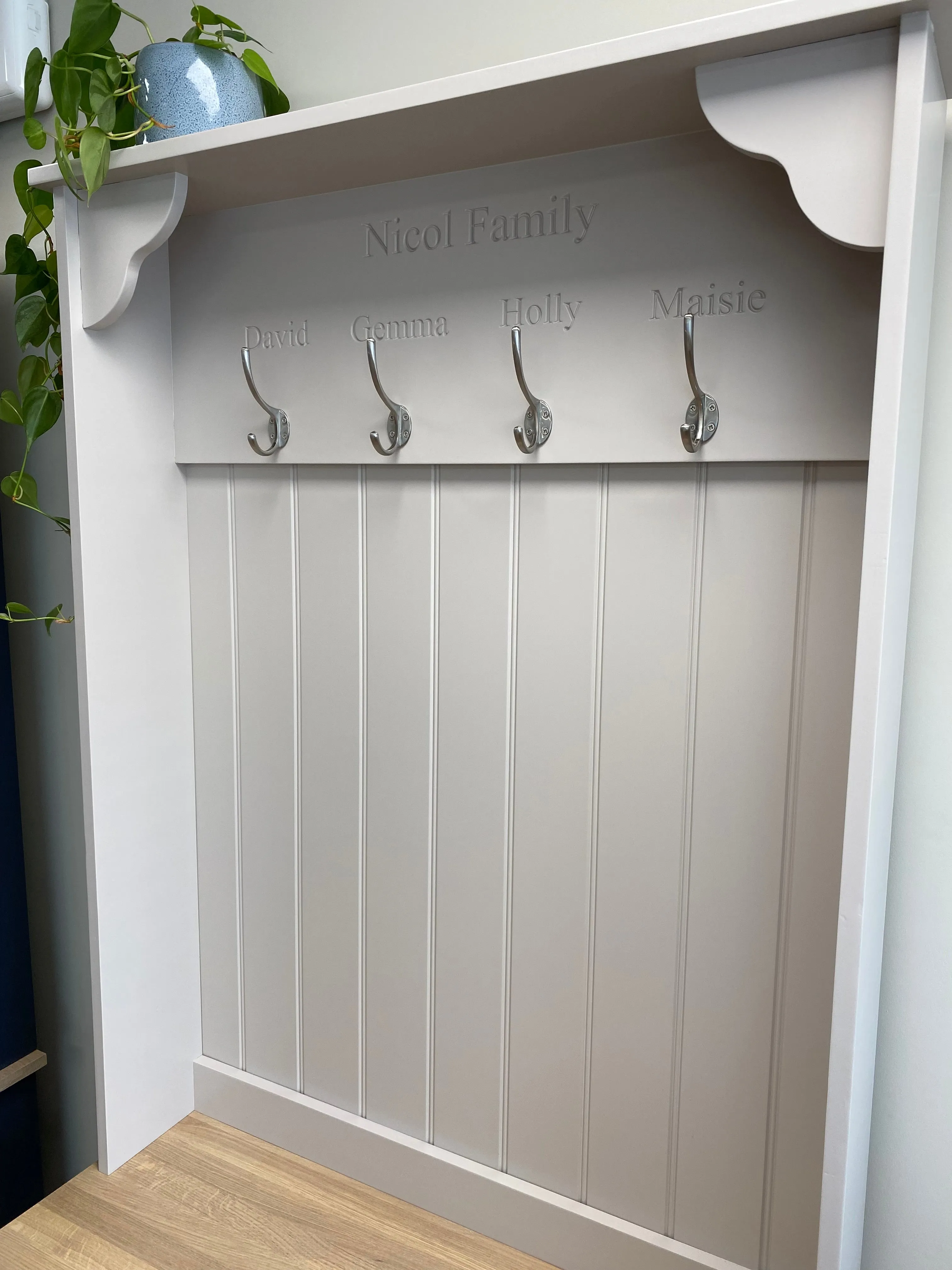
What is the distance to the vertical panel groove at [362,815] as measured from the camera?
112 centimetres

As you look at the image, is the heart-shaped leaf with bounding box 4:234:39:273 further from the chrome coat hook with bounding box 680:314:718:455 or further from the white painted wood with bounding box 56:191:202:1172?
the chrome coat hook with bounding box 680:314:718:455

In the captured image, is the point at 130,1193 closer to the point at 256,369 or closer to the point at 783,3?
the point at 256,369

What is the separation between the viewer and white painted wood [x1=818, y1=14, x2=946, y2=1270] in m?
0.67

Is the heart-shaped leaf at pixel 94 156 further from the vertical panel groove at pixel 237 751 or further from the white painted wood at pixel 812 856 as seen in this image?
the white painted wood at pixel 812 856

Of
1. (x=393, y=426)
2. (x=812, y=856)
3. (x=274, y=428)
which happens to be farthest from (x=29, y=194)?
(x=812, y=856)

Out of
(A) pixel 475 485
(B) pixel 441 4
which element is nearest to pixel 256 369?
(A) pixel 475 485

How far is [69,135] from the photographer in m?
0.99

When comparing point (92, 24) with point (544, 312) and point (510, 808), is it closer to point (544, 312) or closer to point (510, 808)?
point (544, 312)

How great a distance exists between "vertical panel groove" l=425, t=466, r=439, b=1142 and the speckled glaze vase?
428 millimetres

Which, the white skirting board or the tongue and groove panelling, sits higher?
the tongue and groove panelling

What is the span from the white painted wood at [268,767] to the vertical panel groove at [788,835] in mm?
604

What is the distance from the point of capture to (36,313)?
117 centimetres

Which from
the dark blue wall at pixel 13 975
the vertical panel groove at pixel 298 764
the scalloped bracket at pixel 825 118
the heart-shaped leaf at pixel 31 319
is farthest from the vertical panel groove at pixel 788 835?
the dark blue wall at pixel 13 975

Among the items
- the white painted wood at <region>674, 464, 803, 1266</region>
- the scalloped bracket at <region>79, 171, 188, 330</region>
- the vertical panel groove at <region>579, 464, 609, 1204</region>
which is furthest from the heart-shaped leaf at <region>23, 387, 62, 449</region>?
the white painted wood at <region>674, 464, 803, 1266</region>
